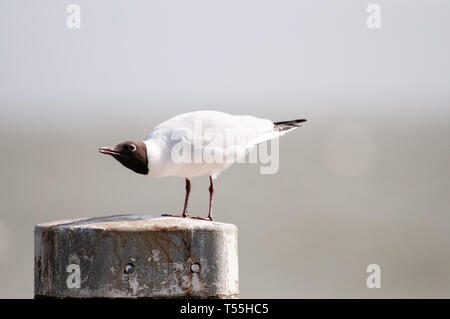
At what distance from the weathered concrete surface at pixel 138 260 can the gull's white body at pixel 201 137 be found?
183 centimetres

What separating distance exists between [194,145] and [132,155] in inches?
24.8

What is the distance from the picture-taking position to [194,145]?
21.4ft

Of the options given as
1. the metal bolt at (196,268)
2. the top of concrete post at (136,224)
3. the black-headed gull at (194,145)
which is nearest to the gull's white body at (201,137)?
the black-headed gull at (194,145)

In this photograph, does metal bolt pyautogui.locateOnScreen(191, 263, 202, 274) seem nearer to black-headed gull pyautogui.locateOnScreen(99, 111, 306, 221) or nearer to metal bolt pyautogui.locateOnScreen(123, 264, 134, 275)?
metal bolt pyautogui.locateOnScreen(123, 264, 134, 275)

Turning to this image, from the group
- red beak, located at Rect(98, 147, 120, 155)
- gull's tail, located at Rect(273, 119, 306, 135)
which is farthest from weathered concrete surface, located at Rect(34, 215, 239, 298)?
gull's tail, located at Rect(273, 119, 306, 135)

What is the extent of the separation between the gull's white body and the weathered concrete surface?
6.00ft

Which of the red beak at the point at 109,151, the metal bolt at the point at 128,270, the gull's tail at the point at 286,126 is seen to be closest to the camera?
the metal bolt at the point at 128,270

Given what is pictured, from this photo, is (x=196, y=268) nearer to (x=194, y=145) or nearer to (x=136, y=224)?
(x=136, y=224)

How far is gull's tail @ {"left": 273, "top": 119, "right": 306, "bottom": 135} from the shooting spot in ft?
23.9

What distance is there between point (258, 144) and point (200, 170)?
0.77 m

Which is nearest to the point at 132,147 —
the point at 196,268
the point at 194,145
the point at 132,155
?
the point at 132,155

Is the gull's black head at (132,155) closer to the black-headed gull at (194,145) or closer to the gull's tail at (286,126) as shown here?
the black-headed gull at (194,145)

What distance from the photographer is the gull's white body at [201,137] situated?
6352 mm
